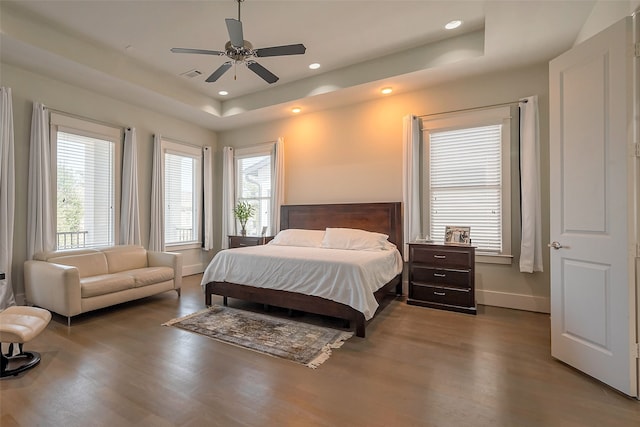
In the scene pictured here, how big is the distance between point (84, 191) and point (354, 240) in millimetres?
4105

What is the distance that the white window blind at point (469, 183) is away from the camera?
3975 millimetres

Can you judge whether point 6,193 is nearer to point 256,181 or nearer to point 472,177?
point 256,181

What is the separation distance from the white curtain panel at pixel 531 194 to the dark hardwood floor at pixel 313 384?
3.25ft

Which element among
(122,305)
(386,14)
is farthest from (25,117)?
(386,14)

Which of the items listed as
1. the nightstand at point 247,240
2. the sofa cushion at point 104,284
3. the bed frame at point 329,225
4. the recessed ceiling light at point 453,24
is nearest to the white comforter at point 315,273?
the bed frame at point 329,225

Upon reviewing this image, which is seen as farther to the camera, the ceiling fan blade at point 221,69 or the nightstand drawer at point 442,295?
the nightstand drawer at point 442,295

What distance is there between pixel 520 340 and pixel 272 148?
187 inches

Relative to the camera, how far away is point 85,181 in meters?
4.46

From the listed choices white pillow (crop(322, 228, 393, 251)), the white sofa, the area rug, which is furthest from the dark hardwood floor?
Result: white pillow (crop(322, 228, 393, 251))

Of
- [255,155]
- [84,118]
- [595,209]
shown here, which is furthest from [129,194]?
[595,209]

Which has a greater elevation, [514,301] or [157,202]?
[157,202]

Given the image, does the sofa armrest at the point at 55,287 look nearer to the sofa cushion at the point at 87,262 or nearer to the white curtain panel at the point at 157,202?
the sofa cushion at the point at 87,262

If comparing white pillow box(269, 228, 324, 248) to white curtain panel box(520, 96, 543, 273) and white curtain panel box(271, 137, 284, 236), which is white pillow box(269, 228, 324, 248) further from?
white curtain panel box(520, 96, 543, 273)

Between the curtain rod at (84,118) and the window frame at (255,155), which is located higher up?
the curtain rod at (84,118)
